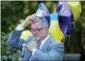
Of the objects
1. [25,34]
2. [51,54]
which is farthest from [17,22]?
[51,54]

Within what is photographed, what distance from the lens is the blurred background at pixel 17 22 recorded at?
2234 mm

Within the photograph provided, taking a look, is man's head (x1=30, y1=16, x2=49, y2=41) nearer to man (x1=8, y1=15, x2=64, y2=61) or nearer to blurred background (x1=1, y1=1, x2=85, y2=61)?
man (x1=8, y1=15, x2=64, y2=61)

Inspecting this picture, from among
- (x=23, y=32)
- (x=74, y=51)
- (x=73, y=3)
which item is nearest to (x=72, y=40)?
(x=74, y=51)

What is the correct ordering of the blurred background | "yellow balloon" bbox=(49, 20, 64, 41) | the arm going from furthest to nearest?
1. the blurred background
2. "yellow balloon" bbox=(49, 20, 64, 41)
3. the arm

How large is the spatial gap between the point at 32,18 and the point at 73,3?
294 mm

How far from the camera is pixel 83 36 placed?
91.6 inches

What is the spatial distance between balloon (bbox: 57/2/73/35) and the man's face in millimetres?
131

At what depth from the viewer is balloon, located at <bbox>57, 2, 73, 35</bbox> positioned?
6.16ft

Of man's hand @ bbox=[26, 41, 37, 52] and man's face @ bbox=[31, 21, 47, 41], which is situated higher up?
man's face @ bbox=[31, 21, 47, 41]

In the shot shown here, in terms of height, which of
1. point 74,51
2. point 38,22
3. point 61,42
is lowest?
point 74,51

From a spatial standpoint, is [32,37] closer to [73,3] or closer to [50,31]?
[50,31]

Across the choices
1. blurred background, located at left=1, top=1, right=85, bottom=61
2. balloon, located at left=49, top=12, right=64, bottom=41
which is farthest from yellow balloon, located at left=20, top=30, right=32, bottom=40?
blurred background, located at left=1, top=1, right=85, bottom=61

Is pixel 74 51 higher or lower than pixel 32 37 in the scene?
lower

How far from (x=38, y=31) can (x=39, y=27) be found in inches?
1.1
